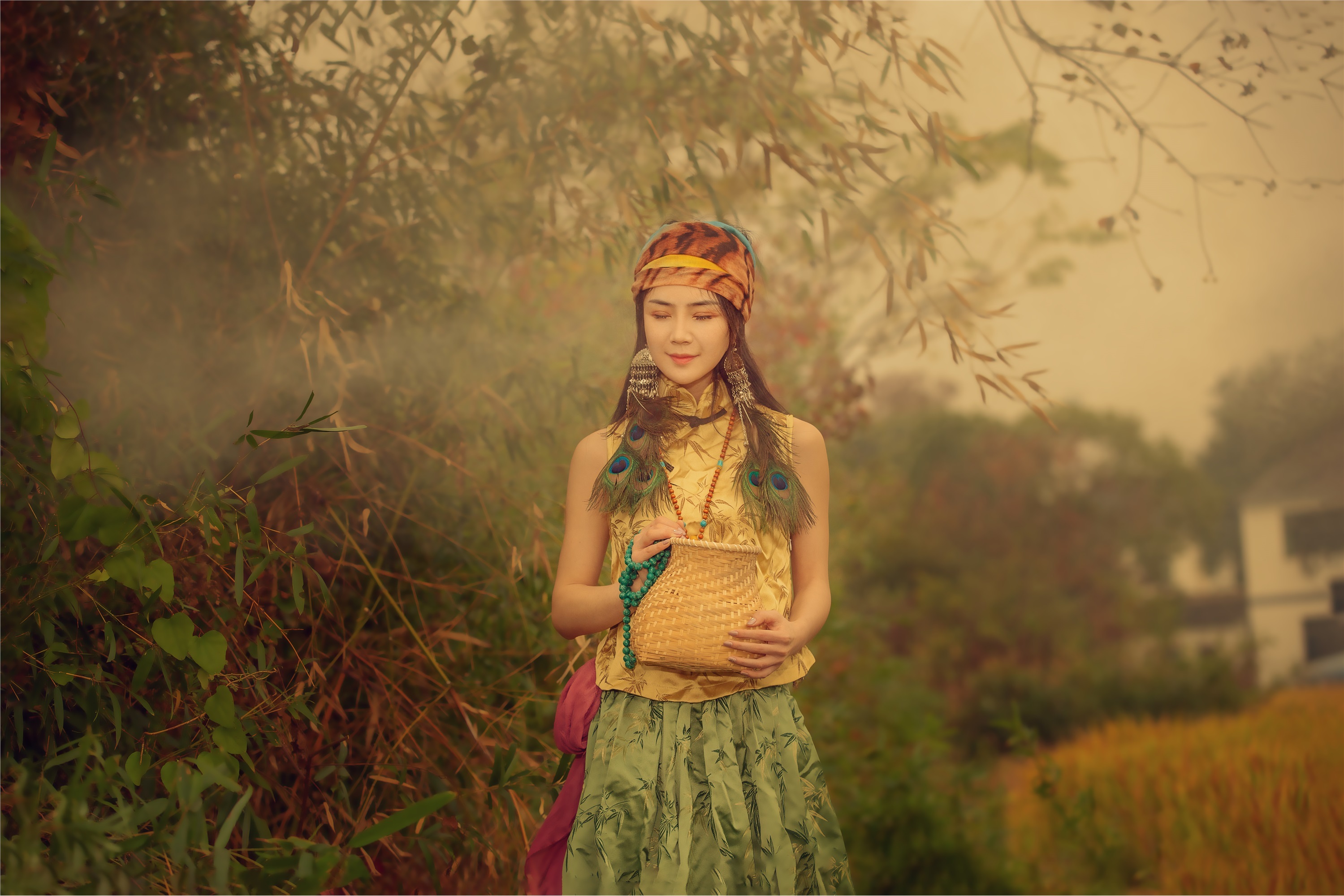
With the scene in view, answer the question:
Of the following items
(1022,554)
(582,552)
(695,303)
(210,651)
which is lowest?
(1022,554)

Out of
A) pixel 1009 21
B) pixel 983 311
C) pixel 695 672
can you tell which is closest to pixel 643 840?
pixel 695 672

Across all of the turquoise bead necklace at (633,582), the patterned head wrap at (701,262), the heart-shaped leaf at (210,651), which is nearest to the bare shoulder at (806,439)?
the patterned head wrap at (701,262)

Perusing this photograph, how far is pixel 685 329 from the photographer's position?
5.45 ft

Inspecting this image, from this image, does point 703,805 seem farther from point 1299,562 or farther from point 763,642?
point 1299,562

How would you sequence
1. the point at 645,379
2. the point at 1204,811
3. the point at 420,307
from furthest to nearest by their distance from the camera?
the point at 1204,811
the point at 420,307
the point at 645,379

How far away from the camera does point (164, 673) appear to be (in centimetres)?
167

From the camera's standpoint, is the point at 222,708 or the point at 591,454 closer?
the point at 222,708

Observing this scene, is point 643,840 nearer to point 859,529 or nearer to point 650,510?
point 650,510

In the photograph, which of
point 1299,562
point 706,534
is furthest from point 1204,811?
point 706,534

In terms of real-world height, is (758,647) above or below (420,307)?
below

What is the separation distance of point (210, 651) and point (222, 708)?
0.36ft

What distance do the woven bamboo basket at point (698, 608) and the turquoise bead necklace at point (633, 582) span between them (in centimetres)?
3

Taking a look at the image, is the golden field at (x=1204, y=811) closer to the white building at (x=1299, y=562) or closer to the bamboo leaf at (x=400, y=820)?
the white building at (x=1299, y=562)

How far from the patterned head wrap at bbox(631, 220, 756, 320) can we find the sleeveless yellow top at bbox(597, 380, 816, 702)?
19 centimetres
